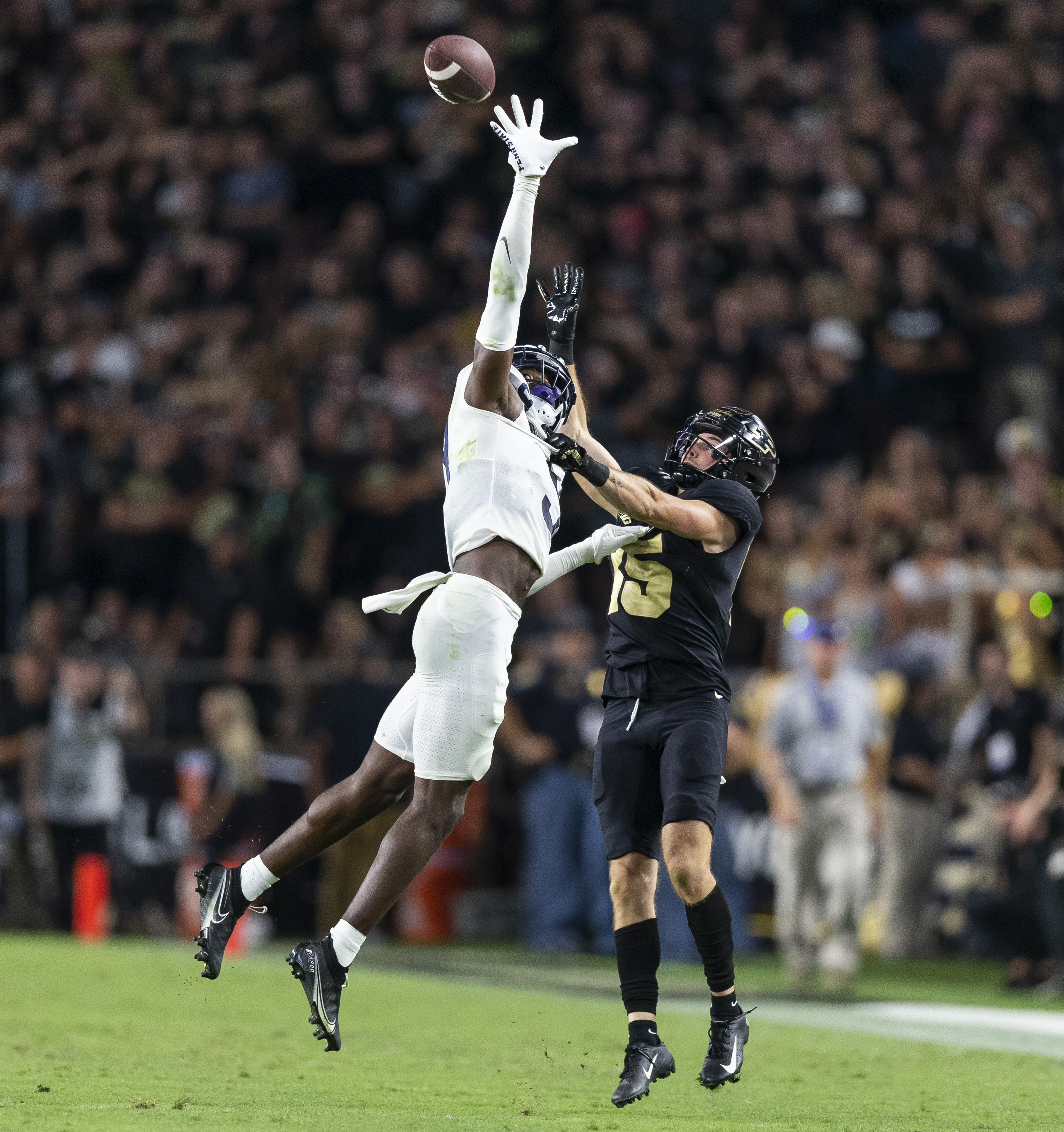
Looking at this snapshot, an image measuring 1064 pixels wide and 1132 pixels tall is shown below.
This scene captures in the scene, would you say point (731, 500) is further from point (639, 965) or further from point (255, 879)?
point (255, 879)

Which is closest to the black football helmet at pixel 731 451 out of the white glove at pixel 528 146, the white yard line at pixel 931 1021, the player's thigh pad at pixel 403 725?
the white glove at pixel 528 146

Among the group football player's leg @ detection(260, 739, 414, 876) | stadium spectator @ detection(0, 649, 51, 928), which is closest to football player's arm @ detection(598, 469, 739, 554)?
football player's leg @ detection(260, 739, 414, 876)

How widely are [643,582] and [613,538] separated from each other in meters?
0.20

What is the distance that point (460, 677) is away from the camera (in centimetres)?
654

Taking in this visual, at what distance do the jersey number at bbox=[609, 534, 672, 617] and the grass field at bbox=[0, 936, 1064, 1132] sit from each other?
5.79ft

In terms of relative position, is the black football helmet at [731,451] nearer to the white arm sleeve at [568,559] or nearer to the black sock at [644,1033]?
the white arm sleeve at [568,559]

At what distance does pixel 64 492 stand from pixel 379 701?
395 centimetres

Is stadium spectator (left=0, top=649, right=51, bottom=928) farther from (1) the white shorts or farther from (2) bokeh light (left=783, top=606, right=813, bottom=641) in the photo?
(1) the white shorts

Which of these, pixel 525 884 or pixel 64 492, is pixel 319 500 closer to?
pixel 64 492

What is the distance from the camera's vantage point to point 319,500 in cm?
1570

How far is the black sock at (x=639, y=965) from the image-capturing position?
22.1ft

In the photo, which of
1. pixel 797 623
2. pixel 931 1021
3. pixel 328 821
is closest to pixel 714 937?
pixel 328 821

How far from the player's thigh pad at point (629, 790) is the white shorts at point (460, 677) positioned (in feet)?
1.74

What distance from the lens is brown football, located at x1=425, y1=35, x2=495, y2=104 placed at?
699 centimetres
